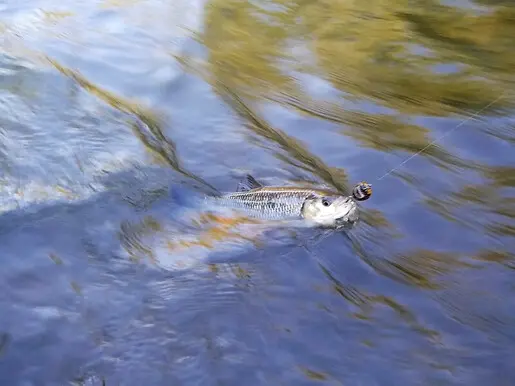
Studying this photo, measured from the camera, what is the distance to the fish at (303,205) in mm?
4902

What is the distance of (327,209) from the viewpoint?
16.1ft

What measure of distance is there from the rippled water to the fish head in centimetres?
12

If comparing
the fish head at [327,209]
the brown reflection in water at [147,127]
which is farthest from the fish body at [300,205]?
the brown reflection in water at [147,127]

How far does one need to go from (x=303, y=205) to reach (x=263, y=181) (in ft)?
2.96

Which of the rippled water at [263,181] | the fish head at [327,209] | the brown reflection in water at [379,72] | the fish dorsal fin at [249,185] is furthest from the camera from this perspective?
the brown reflection in water at [379,72]

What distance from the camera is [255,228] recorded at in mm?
4977

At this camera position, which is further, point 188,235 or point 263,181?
point 263,181

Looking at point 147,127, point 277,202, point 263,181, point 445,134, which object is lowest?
point 147,127

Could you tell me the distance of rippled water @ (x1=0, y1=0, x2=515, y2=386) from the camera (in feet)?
13.4

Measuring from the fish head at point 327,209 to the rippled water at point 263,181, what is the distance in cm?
12

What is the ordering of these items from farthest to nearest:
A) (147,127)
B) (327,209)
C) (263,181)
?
1. (147,127)
2. (263,181)
3. (327,209)

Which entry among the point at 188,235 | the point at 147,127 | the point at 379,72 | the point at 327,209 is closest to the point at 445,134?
the point at 379,72

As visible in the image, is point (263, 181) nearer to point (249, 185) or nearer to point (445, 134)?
point (249, 185)

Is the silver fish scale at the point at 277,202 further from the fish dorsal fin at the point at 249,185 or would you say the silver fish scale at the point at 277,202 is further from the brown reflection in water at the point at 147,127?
the brown reflection in water at the point at 147,127
